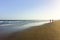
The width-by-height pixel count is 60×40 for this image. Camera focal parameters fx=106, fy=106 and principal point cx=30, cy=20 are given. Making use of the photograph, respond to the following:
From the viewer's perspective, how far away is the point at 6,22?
3.74 feet

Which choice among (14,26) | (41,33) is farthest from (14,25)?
(41,33)

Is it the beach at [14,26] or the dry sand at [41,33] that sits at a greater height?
the beach at [14,26]

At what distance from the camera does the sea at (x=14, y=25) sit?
3.75 ft

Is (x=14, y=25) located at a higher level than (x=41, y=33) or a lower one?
higher

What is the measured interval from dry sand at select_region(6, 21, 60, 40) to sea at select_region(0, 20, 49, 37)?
0.15 ft

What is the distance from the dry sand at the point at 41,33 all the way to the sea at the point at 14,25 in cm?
5

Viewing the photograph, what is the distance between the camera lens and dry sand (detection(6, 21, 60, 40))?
1.17 meters

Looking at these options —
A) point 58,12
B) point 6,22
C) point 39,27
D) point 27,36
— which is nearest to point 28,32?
point 27,36

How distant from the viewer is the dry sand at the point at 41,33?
117 centimetres

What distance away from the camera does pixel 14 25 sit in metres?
1.18

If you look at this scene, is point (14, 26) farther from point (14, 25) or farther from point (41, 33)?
point (41, 33)

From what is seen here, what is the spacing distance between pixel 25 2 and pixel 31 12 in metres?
0.13

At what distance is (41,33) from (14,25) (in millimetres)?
323

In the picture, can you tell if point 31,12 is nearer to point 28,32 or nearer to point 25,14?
point 25,14
